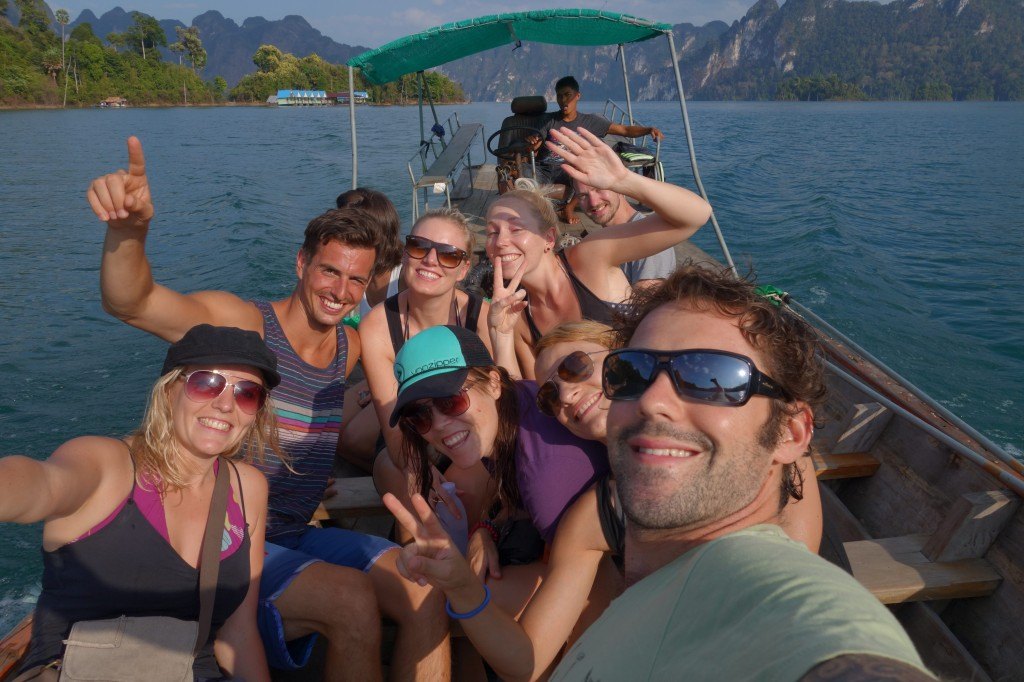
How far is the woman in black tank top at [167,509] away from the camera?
5.33ft

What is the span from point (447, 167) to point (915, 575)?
7.71 meters

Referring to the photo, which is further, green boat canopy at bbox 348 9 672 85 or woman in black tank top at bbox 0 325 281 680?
green boat canopy at bbox 348 9 672 85

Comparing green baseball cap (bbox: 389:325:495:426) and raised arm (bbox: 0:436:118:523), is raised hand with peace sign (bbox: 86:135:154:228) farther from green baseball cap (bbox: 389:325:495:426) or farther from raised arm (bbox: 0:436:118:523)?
green baseball cap (bbox: 389:325:495:426)

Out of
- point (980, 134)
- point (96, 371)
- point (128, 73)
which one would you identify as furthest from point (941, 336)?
point (128, 73)

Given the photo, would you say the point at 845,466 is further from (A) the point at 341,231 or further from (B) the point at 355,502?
(A) the point at 341,231

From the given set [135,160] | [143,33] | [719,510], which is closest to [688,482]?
[719,510]

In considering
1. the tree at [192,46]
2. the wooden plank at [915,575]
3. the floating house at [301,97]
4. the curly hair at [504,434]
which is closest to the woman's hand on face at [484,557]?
the curly hair at [504,434]

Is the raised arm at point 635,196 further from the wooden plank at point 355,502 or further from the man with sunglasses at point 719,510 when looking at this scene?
the wooden plank at point 355,502

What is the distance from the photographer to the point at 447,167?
8938mm

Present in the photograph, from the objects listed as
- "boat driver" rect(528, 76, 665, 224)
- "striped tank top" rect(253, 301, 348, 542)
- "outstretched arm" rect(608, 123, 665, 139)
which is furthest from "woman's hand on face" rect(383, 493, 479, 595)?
"outstretched arm" rect(608, 123, 665, 139)

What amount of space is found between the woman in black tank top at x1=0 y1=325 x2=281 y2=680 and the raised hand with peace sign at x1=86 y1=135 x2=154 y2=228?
0.44 meters

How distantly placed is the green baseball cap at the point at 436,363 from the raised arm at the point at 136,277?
77 cm

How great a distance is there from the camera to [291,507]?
8.27ft

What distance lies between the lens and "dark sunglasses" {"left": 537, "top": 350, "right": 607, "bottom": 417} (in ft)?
6.57
